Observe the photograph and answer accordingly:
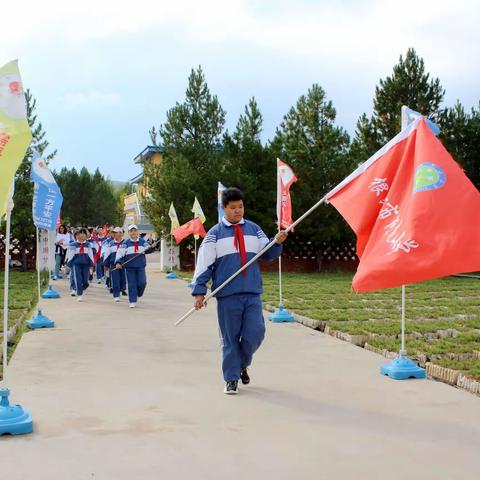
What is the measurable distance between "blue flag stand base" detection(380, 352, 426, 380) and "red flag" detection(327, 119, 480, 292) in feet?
6.75

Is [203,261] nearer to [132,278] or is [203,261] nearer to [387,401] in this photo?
[387,401]

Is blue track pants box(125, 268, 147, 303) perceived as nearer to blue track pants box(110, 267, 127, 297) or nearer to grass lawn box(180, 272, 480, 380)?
blue track pants box(110, 267, 127, 297)

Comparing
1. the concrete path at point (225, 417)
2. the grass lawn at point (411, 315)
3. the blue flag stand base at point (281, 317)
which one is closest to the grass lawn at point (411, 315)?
the grass lawn at point (411, 315)

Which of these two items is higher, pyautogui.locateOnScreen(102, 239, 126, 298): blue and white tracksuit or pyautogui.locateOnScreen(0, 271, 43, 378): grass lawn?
pyautogui.locateOnScreen(102, 239, 126, 298): blue and white tracksuit

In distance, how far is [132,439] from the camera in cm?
473

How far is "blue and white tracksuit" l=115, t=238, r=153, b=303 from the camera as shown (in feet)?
44.9

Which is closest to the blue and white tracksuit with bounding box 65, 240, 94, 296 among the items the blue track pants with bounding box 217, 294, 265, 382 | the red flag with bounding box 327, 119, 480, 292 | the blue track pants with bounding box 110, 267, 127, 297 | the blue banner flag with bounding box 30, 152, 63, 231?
the blue track pants with bounding box 110, 267, 127, 297

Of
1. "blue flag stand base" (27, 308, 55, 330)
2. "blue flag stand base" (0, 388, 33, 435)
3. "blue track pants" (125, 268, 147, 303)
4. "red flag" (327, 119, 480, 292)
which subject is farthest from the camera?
"blue track pants" (125, 268, 147, 303)

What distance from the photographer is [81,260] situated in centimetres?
1511

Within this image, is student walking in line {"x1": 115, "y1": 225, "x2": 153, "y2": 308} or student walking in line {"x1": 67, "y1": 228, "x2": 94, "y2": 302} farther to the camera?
student walking in line {"x1": 67, "y1": 228, "x2": 94, "y2": 302}

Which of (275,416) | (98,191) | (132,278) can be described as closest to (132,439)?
(275,416)

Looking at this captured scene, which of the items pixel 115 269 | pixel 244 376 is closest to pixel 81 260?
pixel 115 269

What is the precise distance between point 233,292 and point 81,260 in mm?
9648

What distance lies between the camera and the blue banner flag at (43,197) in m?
11.5
